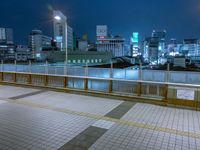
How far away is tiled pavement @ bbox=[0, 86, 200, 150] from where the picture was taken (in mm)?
3920

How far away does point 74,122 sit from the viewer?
512 centimetres

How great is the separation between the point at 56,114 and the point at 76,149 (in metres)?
2.26

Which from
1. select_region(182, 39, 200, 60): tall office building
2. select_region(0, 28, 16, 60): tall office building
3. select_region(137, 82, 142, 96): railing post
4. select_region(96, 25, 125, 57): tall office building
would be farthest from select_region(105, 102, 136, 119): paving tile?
select_region(182, 39, 200, 60): tall office building

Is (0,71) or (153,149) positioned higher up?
(0,71)

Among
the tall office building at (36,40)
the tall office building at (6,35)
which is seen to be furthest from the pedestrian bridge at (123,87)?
the tall office building at (6,35)

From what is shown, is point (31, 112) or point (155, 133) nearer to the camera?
point (155, 133)

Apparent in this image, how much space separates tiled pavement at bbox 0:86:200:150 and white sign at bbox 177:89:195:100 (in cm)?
47

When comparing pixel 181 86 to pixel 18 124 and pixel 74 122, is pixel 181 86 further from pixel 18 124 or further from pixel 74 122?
pixel 18 124

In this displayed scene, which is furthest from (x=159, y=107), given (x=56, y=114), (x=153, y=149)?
(x=56, y=114)

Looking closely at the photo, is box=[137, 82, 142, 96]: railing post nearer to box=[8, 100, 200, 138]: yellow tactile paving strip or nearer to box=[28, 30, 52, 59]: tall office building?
box=[8, 100, 200, 138]: yellow tactile paving strip

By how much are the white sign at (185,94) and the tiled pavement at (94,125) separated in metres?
0.47

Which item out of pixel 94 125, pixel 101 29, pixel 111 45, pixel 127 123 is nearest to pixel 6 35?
pixel 111 45

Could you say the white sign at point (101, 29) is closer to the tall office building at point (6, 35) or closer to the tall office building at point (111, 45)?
the tall office building at point (111, 45)

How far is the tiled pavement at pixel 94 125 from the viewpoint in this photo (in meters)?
3.92
